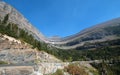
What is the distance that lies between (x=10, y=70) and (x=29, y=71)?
1.57 metres

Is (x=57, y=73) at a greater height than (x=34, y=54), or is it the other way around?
(x=34, y=54)

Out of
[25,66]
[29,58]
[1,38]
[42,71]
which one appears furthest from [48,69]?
[1,38]

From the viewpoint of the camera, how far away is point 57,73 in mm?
22953

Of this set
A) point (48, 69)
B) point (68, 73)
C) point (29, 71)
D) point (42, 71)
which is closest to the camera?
point (29, 71)

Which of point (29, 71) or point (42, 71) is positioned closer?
point (29, 71)

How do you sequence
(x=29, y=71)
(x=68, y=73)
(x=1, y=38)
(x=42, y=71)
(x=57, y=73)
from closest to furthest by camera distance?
(x=29, y=71) → (x=42, y=71) → (x=57, y=73) → (x=68, y=73) → (x=1, y=38)

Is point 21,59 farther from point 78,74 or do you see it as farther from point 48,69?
point 48,69

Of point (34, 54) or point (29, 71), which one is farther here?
point (34, 54)

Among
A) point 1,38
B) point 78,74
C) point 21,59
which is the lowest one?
point 78,74

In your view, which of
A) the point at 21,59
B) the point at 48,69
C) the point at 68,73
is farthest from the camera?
the point at 21,59

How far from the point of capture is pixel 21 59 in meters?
34.1

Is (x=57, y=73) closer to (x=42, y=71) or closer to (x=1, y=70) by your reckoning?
(x=42, y=71)

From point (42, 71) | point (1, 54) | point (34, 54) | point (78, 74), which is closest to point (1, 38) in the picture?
point (1, 54)

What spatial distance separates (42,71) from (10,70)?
→ 284 centimetres
